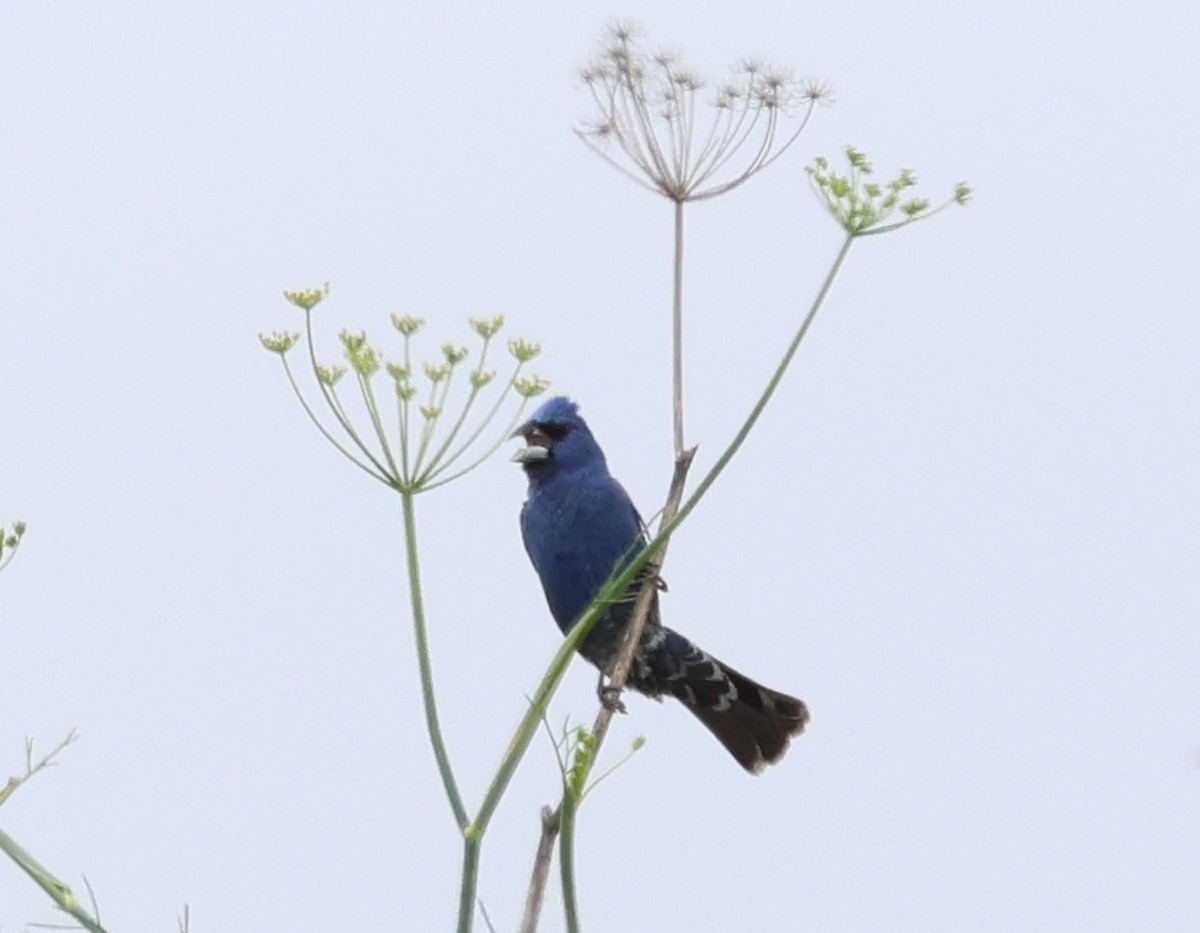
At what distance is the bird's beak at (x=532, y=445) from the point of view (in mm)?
7730

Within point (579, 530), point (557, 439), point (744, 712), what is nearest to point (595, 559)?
point (579, 530)

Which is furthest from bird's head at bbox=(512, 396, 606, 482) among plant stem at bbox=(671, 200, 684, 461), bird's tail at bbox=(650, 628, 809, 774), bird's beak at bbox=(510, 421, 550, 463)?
plant stem at bbox=(671, 200, 684, 461)

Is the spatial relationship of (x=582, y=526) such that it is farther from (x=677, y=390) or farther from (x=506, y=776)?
(x=506, y=776)

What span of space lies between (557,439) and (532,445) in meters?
0.10

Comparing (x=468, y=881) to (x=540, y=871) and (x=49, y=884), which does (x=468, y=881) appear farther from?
(x=49, y=884)

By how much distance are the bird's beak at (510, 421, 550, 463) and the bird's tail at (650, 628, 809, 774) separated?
1.11 meters

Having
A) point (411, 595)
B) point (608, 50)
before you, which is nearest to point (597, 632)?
point (608, 50)

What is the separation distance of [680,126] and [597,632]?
324 centimetres

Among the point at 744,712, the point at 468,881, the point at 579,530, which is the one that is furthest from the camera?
the point at 744,712

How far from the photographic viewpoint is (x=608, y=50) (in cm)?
510

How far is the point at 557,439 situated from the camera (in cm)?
783

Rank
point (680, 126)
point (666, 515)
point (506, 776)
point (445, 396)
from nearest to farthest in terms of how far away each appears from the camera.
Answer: point (506, 776) → point (445, 396) → point (666, 515) → point (680, 126)

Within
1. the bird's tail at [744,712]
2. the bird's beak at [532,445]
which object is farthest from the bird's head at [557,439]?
the bird's tail at [744,712]

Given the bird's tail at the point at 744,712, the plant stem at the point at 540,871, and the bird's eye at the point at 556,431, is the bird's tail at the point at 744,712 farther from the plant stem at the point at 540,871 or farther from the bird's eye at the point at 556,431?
the plant stem at the point at 540,871
